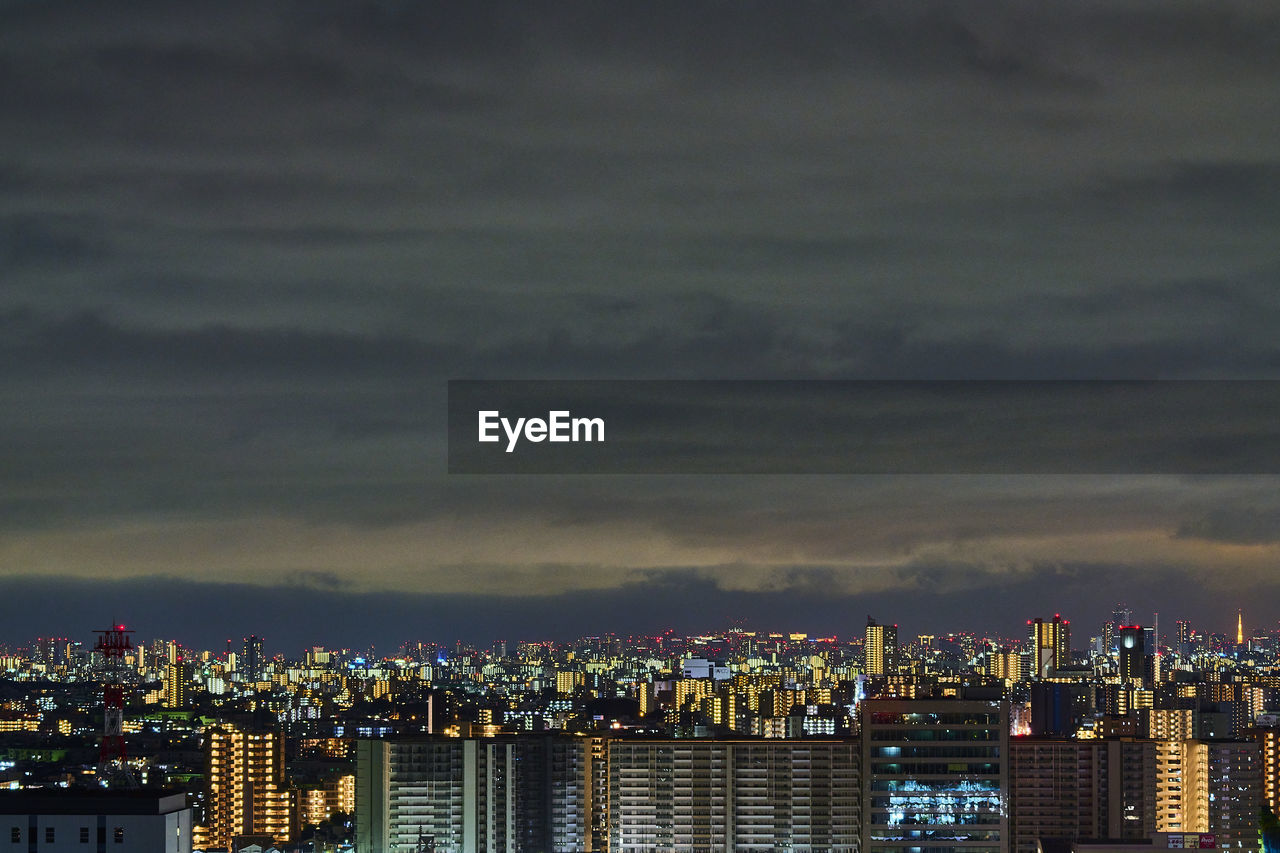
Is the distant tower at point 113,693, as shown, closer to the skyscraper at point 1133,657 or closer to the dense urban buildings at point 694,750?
the dense urban buildings at point 694,750

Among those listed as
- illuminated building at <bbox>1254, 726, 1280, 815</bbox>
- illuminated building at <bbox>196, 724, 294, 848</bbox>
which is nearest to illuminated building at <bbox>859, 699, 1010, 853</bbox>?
illuminated building at <bbox>1254, 726, 1280, 815</bbox>

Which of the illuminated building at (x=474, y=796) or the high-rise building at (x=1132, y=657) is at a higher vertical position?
the high-rise building at (x=1132, y=657)

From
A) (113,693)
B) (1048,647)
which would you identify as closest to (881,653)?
(1048,647)

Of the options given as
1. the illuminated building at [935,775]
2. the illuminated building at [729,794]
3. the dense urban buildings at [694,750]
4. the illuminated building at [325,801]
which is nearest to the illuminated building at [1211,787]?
the dense urban buildings at [694,750]

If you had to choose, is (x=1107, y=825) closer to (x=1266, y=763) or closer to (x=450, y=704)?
(x=1266, y=763)

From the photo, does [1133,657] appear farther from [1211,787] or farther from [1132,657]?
[1211,787]

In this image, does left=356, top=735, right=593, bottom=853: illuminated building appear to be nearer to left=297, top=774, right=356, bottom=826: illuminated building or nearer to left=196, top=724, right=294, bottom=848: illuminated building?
left=196, top=724, right=294, bottom=848: illuminated building

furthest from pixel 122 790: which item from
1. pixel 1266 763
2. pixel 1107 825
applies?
pixel 1266 763
